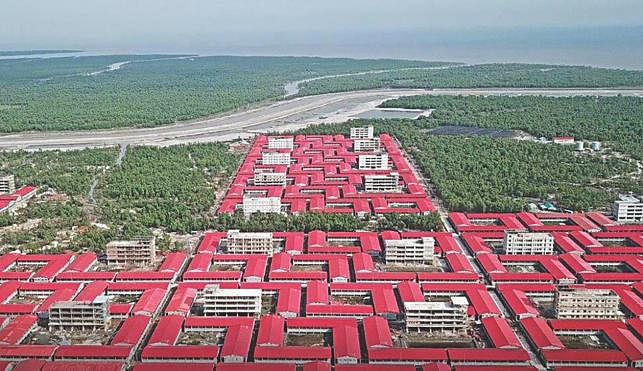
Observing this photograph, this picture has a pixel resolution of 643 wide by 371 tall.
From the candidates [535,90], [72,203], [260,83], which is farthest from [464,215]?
[260,83]

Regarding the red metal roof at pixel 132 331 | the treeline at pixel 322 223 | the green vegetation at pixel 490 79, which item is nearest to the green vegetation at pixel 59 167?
the treeline at pixel 322 223

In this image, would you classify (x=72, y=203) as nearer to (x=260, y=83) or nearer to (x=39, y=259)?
(x=39, y=259)

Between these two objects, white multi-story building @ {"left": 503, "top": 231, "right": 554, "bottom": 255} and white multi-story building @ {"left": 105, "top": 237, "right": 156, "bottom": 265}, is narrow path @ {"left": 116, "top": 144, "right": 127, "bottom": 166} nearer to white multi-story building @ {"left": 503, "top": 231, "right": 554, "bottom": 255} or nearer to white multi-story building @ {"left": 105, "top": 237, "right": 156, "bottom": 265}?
white multi-story building @ {"left": 105, "top": 237, "right": 156, "bottom": 265}

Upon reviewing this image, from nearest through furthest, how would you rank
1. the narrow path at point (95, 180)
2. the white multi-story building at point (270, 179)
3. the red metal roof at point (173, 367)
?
the red metal roof at point (173, 367) → the narrow path at point (95, 180) → the white multi-story building at point (270, 179)

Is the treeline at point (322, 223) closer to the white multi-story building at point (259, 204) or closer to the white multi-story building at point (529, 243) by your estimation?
the white multi-story building at point (259, 204)

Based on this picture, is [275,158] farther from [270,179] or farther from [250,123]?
[250,123]

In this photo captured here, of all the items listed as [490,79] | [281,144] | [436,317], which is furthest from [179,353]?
[490,79]

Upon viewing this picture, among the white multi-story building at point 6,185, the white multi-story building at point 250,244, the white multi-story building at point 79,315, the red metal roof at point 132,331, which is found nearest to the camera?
the red metal roof at point 132,331
